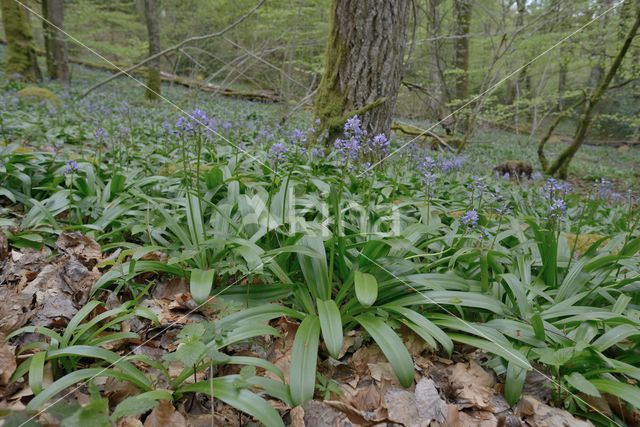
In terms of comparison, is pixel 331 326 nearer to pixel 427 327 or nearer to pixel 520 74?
pixel 427 327

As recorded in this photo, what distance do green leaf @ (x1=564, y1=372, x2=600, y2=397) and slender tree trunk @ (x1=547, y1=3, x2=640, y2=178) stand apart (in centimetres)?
644

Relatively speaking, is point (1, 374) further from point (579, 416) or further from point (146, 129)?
point (146, 129)

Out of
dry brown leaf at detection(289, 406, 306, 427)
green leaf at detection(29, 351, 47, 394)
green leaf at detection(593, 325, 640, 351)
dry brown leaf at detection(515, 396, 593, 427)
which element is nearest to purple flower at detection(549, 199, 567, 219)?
green leaf at detection(593, 325, 640, 351)

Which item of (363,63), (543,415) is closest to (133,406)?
(543,415)

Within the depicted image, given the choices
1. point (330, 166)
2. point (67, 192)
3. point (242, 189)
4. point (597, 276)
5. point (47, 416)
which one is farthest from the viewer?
point (330, 166)

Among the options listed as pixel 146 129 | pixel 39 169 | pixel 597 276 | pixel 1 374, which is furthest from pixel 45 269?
pixel 146 129

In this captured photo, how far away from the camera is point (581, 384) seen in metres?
1.56

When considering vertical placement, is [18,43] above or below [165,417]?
above

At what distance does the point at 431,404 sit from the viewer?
5.22 feet

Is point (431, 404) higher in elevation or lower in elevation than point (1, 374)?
lower

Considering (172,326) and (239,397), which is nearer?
(239,397)

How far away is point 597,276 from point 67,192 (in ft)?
11.5

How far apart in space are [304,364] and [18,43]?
1219 cm

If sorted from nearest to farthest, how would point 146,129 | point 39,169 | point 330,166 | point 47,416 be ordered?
point 47,416 < point 39,169 < point 330,166 < point 146,129
